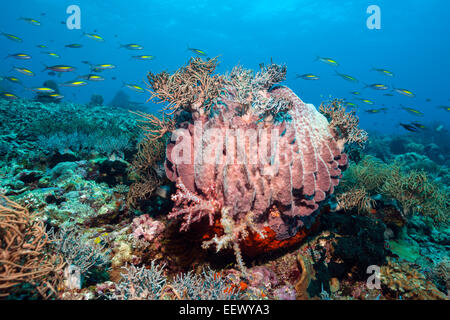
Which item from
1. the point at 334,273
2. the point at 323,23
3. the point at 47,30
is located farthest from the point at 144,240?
the point at 47,30

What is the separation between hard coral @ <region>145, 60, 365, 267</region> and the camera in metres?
2.81

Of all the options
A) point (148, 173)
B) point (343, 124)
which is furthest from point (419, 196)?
point (148, 173)

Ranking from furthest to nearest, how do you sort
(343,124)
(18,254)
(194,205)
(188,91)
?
(343,124), (188,91), (194,205), (18,254)

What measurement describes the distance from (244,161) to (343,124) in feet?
7.22

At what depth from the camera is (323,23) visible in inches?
2758

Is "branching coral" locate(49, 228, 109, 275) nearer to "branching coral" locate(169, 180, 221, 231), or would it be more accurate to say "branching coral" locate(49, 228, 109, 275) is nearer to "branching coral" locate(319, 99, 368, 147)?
"branching coral" locate(169, 180, 221, 231)

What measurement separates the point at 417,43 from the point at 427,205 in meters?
127

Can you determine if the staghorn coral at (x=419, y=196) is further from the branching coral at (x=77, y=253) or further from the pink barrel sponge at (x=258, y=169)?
the branching coral at (x=77, y=253)

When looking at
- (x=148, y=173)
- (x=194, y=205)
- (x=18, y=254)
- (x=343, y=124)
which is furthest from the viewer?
(x=148, y=173)

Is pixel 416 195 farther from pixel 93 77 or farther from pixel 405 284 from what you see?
pixel 93 77

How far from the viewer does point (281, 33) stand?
82125 mm

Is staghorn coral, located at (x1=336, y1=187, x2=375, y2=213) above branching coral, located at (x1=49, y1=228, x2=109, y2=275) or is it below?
above

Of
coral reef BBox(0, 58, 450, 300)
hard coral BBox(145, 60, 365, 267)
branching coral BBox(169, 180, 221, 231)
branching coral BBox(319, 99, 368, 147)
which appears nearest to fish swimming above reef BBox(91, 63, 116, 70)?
coral reef BBox(0, 58, 450, 300)

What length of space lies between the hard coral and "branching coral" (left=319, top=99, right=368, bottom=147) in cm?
31
